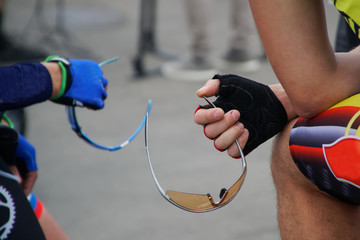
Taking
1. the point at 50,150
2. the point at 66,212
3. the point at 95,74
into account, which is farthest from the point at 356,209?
the point at 50,150

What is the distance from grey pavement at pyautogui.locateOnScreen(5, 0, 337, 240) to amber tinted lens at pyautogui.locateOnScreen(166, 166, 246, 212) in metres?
0.97

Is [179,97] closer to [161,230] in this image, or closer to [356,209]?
[161,230]

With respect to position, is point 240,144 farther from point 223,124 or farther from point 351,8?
point 351,8

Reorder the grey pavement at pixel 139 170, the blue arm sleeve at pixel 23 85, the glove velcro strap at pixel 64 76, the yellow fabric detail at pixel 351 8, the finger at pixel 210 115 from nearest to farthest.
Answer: the yellow fabric detail at pixel 351 8
the finger at pixel 210 115
the blue arm sleeve at pixel 23 85
the glove velcro strap at pixel 64 76
the grey pavement at pixel 139 170

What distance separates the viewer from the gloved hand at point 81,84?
137 cm

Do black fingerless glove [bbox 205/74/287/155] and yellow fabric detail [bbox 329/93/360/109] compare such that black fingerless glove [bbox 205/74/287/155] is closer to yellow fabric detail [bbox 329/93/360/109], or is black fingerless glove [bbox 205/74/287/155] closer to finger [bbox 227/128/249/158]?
finger [bbox 227/128/249/158]

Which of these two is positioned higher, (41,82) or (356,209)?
(41,82)

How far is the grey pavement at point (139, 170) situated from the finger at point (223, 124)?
1.07 m

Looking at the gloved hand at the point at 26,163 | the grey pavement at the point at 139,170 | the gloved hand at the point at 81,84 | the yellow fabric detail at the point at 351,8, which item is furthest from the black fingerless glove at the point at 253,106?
the grey pavement at the point at 139,170

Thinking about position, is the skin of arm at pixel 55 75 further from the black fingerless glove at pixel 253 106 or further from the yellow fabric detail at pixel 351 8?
the yellow fabric detail at pixel 351 8

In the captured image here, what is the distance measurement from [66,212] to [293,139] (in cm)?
144

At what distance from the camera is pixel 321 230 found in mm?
1117

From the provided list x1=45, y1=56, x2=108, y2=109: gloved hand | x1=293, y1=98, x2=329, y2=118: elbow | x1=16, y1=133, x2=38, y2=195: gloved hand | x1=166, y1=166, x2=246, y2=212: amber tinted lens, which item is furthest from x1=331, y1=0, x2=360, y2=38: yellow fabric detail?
x1=16, y1=133, x2=38, y2=195: gloved hand

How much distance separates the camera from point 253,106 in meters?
1.17
